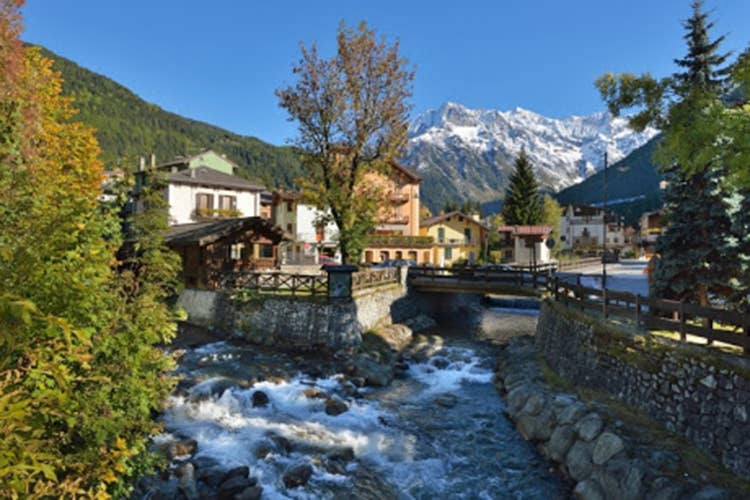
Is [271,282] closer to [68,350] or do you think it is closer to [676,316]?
[676,316]

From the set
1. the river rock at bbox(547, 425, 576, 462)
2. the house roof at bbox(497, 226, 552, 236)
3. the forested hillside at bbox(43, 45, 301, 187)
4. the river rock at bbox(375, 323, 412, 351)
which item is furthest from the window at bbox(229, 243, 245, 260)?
the forested hillside at bbox(43, 45, 301, 187)

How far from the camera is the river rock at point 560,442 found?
39.0 feet

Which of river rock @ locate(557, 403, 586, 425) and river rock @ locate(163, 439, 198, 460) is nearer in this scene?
river rock @ locate(163, 439, 198, 460)

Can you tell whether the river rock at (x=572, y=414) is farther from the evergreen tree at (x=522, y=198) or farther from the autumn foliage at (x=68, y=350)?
the evergreen tree at (x=522, y=198)

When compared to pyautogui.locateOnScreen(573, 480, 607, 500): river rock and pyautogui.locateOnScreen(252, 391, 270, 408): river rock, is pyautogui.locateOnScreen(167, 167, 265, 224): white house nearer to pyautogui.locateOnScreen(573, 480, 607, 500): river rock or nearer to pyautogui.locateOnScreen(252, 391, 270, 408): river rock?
pyautogui.locateOnScreen(252, 391, 270, 408): river rock

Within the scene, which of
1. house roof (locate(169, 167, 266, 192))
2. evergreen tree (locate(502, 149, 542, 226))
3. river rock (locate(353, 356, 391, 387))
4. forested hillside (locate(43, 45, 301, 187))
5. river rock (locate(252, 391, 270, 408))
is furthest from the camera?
forested hillside (locate(43, 45, 301, 187))

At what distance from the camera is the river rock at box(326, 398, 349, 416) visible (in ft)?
50.6

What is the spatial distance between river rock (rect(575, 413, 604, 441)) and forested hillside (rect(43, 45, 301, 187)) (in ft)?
457

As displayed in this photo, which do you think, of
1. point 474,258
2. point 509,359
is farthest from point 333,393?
point 474,258

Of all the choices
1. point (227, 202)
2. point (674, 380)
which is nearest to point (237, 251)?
point (227, 202)

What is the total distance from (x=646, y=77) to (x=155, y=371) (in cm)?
1309

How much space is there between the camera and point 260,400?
15930mm

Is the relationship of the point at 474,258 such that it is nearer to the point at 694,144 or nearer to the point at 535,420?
the point at 535,420

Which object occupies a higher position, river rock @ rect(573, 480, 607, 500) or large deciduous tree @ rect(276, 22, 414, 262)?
large deciduous tree @ rect(276, 22, 414, 262)
